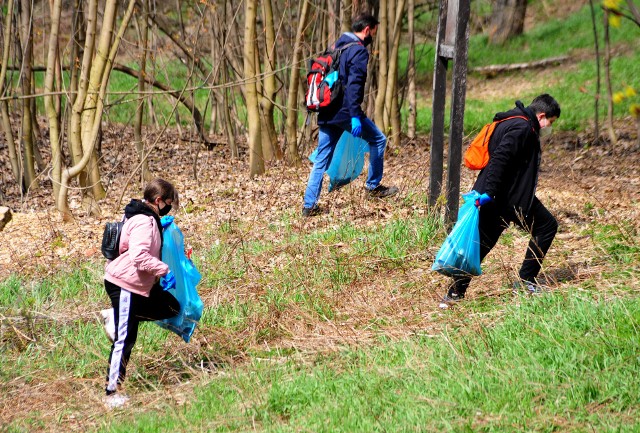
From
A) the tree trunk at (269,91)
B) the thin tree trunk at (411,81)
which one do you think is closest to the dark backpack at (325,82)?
the tree trunk at (269,91)

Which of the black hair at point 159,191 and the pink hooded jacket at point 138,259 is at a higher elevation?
the black hair at point 159,191

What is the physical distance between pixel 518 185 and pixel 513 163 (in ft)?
0.54

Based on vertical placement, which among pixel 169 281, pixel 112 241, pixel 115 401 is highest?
pixel 112 241

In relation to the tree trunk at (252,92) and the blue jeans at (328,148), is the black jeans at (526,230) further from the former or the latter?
the tree trunk at (252,92)

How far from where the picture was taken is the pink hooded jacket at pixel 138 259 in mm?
4672

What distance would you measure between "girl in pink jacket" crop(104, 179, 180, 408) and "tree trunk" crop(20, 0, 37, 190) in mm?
6152

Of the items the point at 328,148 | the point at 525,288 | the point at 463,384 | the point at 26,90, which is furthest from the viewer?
the point at 26,90

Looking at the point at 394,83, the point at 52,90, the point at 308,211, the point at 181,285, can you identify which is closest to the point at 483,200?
the point at 181,285

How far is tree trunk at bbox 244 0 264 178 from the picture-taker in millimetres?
9969

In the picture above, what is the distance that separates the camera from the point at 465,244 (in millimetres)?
5352

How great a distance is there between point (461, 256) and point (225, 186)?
18.5 feet

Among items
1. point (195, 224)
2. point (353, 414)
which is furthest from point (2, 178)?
point (353, 414)

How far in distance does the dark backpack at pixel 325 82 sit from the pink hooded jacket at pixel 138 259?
3.41m

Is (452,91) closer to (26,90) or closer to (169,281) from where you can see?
(169,281)
